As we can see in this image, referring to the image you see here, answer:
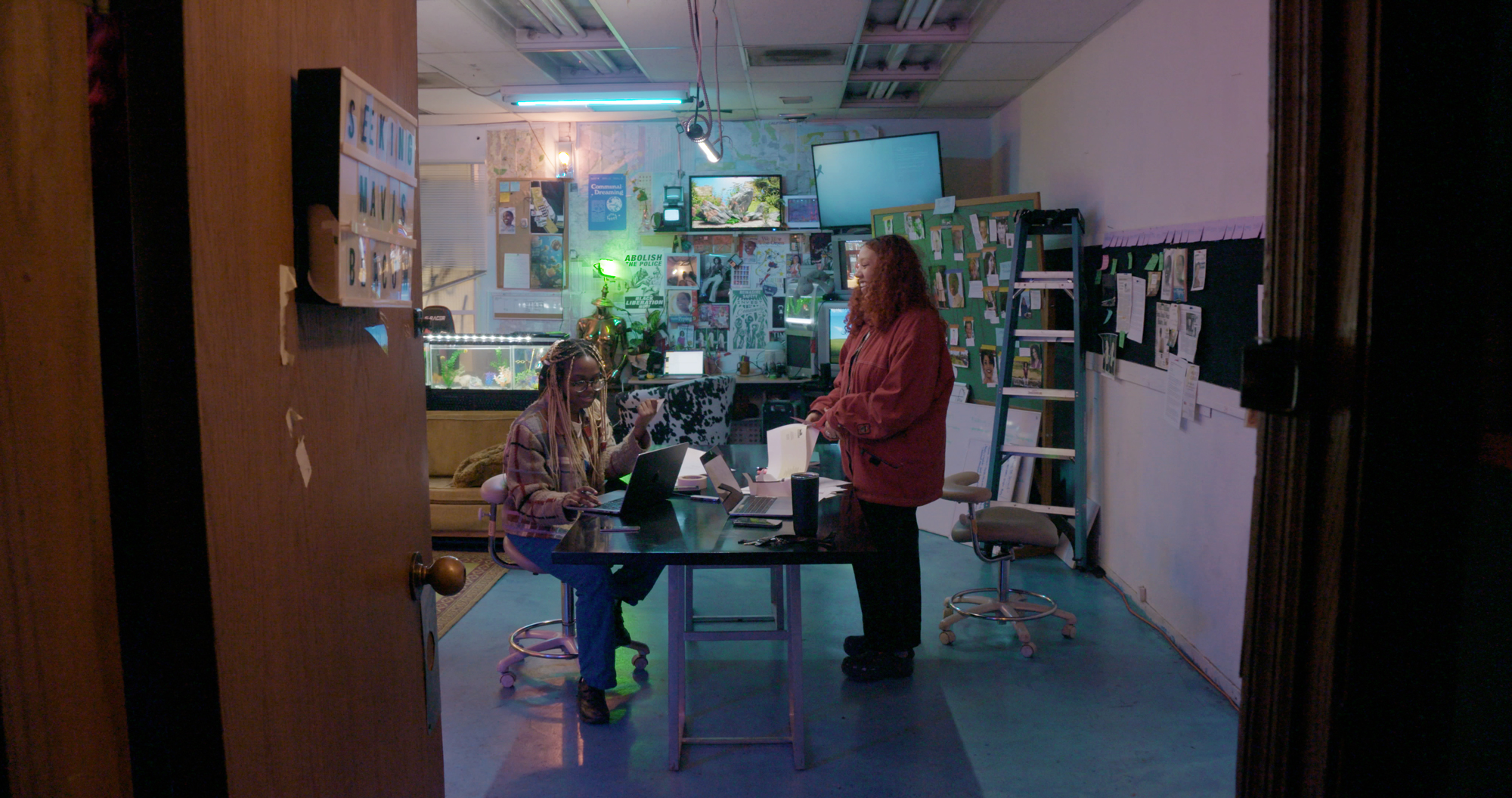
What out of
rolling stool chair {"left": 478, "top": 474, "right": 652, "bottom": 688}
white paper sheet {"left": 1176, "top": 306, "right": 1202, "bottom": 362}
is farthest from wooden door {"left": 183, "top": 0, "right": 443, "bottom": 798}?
white paper sheet {"left": 1176, "top": 306, "right": 1202, "bottom": 362}

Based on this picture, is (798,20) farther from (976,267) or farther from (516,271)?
(516,271)

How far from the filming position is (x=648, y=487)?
8.80 ft

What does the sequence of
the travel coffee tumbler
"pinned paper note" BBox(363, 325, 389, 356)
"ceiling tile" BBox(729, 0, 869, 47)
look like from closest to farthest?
"pinned paper note" BBox(363, 325, 389, 356) → the travel coffee tumbler → "ceiling tile" BBox(729, 0, 869, 47)

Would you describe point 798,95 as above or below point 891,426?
above

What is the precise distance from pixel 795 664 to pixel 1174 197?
2.51m

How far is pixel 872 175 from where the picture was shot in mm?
→ 6281

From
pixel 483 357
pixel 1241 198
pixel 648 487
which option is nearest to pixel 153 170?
pixel 648 487

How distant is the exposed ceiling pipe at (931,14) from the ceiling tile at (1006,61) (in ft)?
0.93

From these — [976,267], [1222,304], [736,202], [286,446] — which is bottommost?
[286,446]

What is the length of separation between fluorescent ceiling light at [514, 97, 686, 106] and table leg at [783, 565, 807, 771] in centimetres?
359

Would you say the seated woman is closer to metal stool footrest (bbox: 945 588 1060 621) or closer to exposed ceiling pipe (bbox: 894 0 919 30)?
metal stool footrest (bbox: 945 588 1060 621)

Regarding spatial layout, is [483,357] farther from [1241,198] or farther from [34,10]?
[34,10]

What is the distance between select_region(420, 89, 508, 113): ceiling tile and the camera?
616 cm

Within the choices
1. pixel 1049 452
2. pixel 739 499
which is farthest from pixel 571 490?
pixel 1049 452
